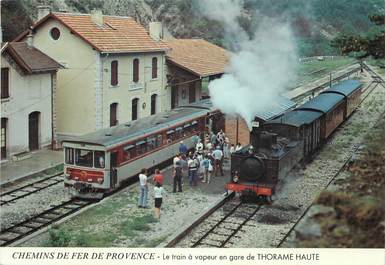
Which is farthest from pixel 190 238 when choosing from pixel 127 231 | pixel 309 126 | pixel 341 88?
pixel 341 88

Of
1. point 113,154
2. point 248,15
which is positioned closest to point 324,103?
point 248,15

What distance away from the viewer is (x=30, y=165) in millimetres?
15102

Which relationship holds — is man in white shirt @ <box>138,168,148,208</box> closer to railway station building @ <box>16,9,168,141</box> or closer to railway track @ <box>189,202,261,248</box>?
railway track @ <box>189,202,261,248</box>

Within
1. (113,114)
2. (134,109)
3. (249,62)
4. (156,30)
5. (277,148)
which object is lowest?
(277,148)

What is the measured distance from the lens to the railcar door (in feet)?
41.8

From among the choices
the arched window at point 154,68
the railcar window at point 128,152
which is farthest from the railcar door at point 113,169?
the arched window at point 154,68

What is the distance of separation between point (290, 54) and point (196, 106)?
3460 mm

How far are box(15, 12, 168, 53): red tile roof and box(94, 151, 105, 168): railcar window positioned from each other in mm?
3865

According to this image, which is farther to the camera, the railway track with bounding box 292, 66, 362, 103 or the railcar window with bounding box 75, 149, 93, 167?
the railway track with bounding box 292, 66, 362, 103

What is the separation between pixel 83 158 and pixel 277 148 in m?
4.51

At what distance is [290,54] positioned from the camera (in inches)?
696

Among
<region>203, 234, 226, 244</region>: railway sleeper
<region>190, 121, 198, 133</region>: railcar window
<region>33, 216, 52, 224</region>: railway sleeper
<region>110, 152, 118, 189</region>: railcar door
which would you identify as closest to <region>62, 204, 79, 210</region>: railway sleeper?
<region>33, 216, 52, 224</region>: railway sleeper

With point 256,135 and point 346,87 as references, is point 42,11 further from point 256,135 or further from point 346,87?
point 346,87

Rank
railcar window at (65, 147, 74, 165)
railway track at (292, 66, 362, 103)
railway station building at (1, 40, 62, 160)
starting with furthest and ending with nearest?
railway track at (292, 66, 362, 103) → railway station building at (1, 40, 62, 160) → railcar window at (65, 147, 74, 165)
